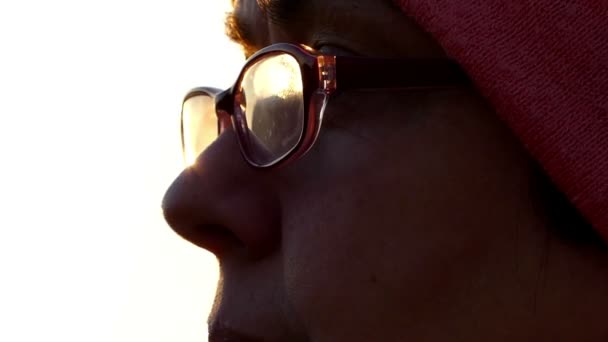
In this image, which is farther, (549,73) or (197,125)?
(197,125)

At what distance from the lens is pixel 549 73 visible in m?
1.05

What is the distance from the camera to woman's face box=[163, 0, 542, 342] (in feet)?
3.53

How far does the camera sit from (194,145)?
1.49 meters

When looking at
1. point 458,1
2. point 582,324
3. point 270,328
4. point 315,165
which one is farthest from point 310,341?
point 458,1

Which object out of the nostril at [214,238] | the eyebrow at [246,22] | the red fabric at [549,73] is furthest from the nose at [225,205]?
the red fabric at [549,73]

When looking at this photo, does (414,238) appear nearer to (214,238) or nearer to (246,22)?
(214,238)

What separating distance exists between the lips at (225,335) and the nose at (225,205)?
0.31 feet

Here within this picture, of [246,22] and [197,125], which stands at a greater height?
[246,22]

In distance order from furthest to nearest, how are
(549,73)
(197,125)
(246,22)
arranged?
(197,125) → (246,22) → (549,73)

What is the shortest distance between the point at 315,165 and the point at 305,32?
0.18 meters

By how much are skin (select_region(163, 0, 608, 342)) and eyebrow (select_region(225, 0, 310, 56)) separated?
0.09 m

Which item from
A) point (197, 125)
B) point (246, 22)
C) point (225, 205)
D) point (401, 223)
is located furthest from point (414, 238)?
point (197, 125)

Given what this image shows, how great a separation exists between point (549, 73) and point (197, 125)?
0.62 m

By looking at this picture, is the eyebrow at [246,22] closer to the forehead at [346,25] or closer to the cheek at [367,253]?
the forehead at [346,25]
